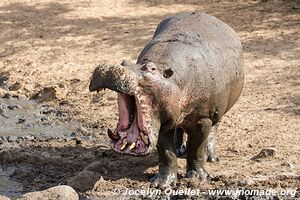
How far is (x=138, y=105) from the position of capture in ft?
17.6

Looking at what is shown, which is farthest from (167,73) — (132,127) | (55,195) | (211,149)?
(211,149)

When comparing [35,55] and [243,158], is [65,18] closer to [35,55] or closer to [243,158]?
[35,55]

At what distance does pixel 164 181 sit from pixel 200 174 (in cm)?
39

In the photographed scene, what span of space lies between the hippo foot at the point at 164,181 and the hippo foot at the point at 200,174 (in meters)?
0.18

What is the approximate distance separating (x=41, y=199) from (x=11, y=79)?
5069 mm

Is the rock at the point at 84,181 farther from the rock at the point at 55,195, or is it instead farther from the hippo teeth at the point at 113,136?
the hippo teeth at the point at 113,136

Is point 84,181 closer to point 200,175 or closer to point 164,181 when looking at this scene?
point 164,181

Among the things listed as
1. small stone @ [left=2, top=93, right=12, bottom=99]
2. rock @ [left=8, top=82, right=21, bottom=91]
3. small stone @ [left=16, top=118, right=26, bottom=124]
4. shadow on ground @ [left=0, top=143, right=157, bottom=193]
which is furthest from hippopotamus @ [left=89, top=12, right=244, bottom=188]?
rock @ [left=8, top=82, right=21, bottom=91]

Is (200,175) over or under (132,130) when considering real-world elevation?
under

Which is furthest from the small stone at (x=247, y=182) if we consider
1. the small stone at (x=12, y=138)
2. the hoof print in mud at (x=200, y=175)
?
the small stone at (x=12, y=138)

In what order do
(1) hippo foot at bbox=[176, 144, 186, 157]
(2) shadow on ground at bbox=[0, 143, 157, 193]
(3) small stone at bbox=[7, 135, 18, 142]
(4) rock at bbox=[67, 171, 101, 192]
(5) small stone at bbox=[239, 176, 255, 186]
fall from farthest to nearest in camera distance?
(3) small stone at bbox=[7, 135, 18, 142] < (1) hippo foot at bbox=[176, 144, 186, 157] < (2) shadow on ground at bbox=[0, 143, 157, 193] < (4) rock at bbox=[67, 171, 101, 192] < (5) small stone at bbox=[239, 176, 255, 186]

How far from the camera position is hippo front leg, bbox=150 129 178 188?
6.24 metres

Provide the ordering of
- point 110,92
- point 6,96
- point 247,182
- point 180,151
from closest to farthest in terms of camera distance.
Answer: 1. point 247,182
2. point 180,151
3. point 110,92
4. point 6,96

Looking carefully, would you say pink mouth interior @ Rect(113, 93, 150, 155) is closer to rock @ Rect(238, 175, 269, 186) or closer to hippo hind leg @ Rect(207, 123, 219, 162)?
rock @ Rect(238, 175, 269, 186)
